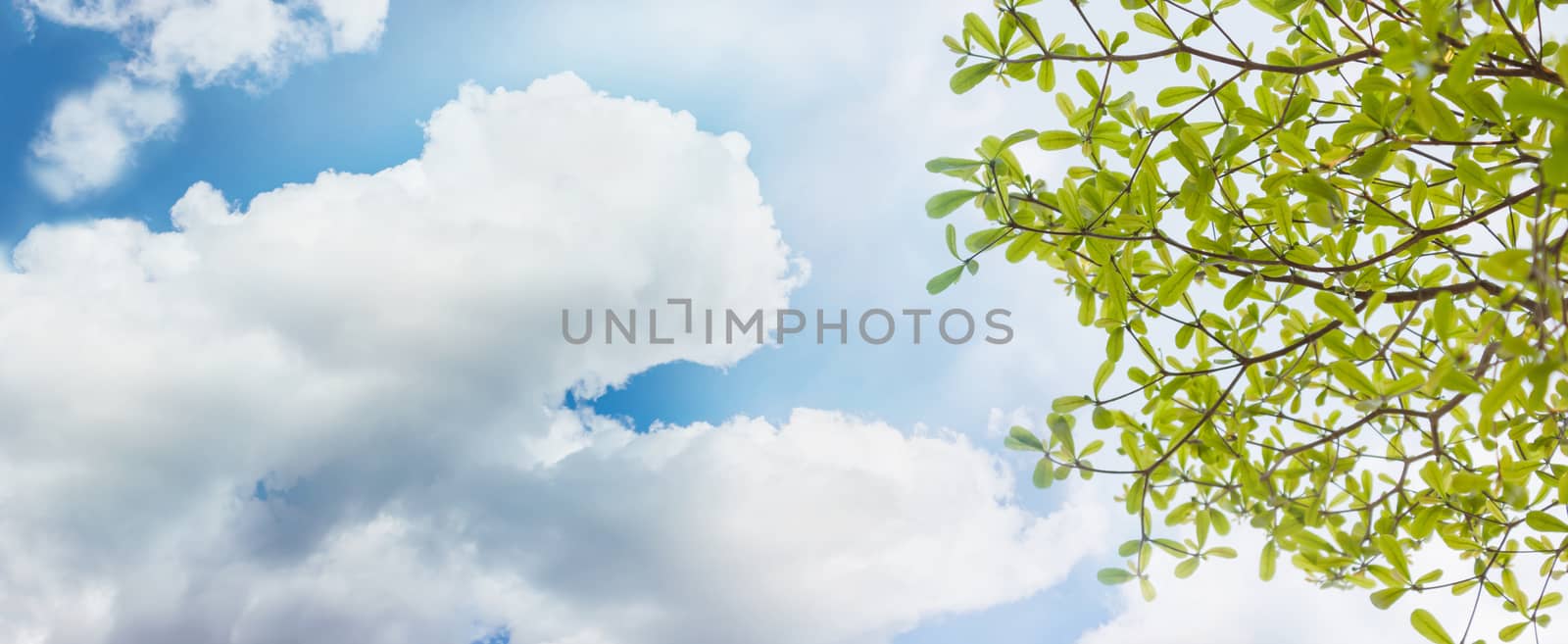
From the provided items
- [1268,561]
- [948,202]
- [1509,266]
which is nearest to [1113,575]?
[1268,561]

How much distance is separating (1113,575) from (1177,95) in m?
1.57

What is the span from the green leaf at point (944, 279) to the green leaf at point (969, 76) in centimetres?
61

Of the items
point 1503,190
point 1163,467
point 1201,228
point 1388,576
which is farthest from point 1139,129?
point 1388,576

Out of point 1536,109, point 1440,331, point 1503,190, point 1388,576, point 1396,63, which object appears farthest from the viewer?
point 1388,576

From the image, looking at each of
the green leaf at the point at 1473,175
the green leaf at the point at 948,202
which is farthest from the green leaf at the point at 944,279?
the green leaf at the point at 1473,175

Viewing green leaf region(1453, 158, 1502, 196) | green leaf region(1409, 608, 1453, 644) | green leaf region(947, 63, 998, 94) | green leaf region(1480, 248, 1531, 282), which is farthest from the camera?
green leaf region(947, 63, 998, 94)

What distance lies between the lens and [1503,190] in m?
2.20

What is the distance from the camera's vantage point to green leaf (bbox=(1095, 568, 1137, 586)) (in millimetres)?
2592

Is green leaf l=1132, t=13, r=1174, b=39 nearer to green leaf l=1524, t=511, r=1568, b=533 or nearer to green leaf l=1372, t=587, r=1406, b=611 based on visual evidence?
green leaf l=1372, t=587, r=1406, b=611

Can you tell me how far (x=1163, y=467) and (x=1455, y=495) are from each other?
1154 mm

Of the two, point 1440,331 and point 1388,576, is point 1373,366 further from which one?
point 1440,331

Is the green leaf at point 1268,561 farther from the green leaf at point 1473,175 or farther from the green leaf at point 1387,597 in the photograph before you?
the green leaf at point 1473,175

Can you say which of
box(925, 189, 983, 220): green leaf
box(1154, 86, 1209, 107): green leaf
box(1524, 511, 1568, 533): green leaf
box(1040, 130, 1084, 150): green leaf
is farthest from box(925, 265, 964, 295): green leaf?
box(1524, 511, 1568, 533): green leaf

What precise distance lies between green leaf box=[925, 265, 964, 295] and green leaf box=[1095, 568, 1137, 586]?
114 centimetres
